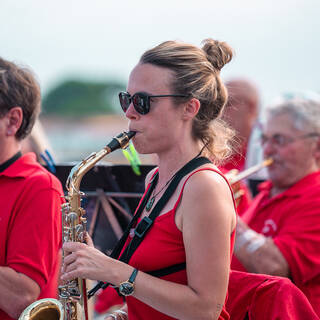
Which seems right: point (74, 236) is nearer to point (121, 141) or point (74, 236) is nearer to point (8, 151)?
point (121, 141)

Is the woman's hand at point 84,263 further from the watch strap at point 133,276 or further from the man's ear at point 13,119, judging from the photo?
the man's ear at point 13,119

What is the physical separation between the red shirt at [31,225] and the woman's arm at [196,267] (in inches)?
23.6

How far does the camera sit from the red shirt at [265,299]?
6.09ft

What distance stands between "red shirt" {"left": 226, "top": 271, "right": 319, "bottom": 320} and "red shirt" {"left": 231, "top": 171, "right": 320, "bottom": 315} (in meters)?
0.79

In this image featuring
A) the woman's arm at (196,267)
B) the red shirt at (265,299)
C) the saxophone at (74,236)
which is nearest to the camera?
the woman's arm at (196,267)

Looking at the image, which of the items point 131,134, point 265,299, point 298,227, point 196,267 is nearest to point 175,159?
point 131,134

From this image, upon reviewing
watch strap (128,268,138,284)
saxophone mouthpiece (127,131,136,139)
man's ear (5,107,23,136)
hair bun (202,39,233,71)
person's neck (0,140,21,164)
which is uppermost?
hair bun (202,39,233,71)

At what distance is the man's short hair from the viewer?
248 cm

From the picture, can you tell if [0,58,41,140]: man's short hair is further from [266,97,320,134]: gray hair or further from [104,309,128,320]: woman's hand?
[266,97,320,134]: gray hair

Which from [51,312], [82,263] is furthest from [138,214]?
[51,312]

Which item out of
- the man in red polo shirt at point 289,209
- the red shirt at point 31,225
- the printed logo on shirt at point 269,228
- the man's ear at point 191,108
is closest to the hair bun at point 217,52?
the man's ear at point 191,108

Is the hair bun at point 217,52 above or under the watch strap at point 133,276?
above

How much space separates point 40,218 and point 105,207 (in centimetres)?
60

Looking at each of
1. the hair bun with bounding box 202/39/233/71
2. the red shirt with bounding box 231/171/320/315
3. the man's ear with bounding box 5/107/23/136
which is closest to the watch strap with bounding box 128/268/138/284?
the hair bun with bounding box 202/39/233/71
